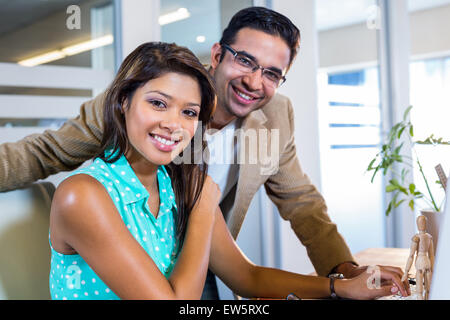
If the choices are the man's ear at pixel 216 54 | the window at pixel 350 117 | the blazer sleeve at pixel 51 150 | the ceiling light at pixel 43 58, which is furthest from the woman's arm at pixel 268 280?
the window at pixel 350 117

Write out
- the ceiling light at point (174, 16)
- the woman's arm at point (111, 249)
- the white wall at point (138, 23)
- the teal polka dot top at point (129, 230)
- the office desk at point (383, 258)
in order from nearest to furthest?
1. the woman's arm at point (111, 249)
2. the teal polka dot top at point (129, 230)
3. the office desk at point (383, 258)
4. the white wall at point (138, 23)
5. the ceiling light at point (174, 16)

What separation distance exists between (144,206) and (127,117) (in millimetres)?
185

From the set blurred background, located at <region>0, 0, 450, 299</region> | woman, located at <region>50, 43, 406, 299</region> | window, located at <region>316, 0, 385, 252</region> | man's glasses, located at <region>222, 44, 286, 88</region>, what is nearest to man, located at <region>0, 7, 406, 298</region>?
man's glasses, located at <region>222, 44, 286, 88</region>

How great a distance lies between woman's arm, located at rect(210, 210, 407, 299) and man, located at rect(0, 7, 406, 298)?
17 centimetres

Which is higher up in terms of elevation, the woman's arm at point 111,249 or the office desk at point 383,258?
the woman's arm at point 111,249

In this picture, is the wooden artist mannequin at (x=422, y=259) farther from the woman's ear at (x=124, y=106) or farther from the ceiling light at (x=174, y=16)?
the ceiling light at (x=174, y=16)

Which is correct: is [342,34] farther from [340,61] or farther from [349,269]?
[349,269]

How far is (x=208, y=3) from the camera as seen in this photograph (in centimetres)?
179

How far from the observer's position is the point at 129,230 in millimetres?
882

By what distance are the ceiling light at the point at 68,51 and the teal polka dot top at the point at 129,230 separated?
1.87 ft

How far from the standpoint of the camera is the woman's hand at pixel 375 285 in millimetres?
880

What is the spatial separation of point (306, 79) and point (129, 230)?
1.64 meters

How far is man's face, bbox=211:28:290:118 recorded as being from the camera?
1.35 m

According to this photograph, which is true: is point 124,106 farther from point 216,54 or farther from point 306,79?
point 306,79
